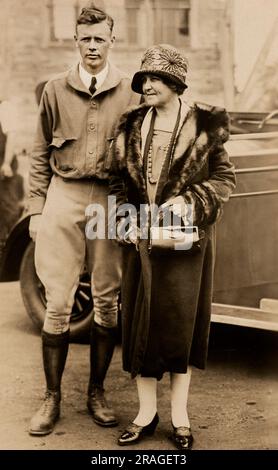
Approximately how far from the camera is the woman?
3369 mm

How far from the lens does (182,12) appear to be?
16.6ft

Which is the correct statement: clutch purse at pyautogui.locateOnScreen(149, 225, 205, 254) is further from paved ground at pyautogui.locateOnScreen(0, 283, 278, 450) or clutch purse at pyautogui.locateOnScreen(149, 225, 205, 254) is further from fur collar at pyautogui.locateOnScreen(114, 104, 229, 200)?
paved ground at pyautogui.locateOnScreen(0, 283, 278, 450)

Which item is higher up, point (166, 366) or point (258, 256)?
point (258, 256)

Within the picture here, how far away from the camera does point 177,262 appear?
11.1 ft

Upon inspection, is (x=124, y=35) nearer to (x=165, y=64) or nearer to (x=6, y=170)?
(x=6, y=170)

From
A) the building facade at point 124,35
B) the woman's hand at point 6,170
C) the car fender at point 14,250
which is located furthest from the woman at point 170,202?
the woman's hand at point 6,170

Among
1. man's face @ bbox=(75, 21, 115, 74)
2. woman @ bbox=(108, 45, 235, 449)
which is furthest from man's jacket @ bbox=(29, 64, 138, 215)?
woman @ bbox=(108, 45, 235, 449)

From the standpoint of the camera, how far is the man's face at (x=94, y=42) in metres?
3.57

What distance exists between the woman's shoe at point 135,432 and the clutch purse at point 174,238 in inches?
31.9

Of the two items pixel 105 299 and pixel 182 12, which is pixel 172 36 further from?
pixel 105 299

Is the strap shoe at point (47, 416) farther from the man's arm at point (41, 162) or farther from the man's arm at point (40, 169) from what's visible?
the man's arm at point (41, 162)

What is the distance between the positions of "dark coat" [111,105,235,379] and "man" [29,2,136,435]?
0.24 meters

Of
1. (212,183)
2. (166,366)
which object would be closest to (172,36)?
(212,183)
